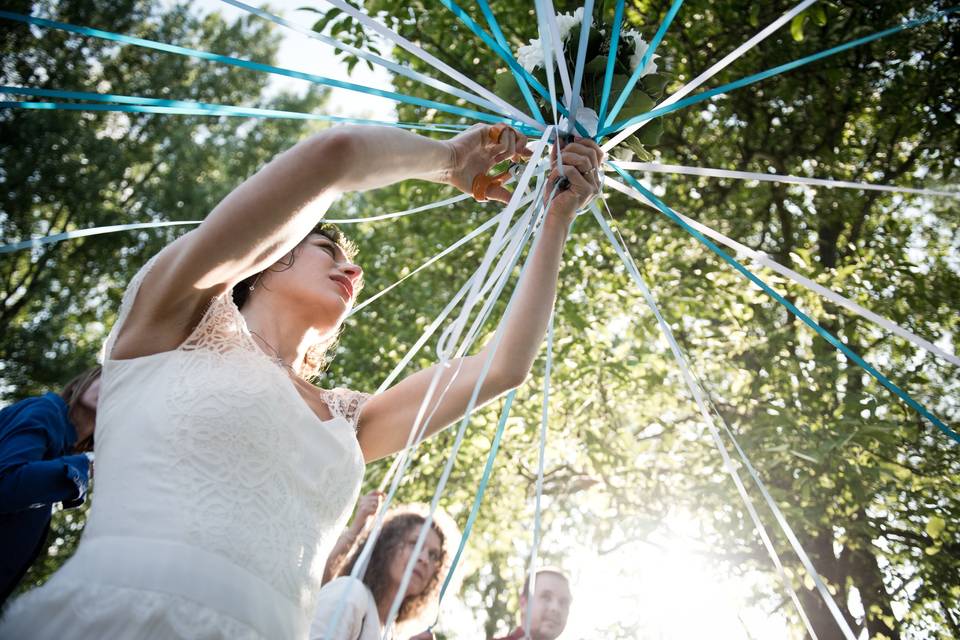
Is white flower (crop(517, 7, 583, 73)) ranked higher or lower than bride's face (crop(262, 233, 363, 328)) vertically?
higher

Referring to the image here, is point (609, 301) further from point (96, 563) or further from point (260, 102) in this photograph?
point (260, 102)

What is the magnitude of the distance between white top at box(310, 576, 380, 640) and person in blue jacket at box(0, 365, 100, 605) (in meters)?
0.86

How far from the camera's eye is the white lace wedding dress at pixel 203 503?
3.61 feet

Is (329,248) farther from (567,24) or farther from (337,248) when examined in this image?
(567,24)

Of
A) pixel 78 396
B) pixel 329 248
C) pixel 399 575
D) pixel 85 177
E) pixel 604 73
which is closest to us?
pixel 329 248

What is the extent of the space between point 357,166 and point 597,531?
7318 mm

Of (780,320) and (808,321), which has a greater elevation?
(780,320)

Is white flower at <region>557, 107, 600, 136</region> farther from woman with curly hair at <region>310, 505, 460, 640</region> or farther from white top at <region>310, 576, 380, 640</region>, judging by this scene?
woman with curly hair at <region>310, 505, 460, 640</region>

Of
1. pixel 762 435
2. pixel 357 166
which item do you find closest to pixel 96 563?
pixel 357 166

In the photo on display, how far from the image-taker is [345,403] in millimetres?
1775

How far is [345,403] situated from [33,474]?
1.19 metres

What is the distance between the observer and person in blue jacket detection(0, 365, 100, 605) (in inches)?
90.7

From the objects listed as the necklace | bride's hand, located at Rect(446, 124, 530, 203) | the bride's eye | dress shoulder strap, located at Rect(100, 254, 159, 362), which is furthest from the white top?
bride's hand, located at Rect(446, 124, 530, 203)

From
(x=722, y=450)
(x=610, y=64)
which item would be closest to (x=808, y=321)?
(x=722, y=450)
